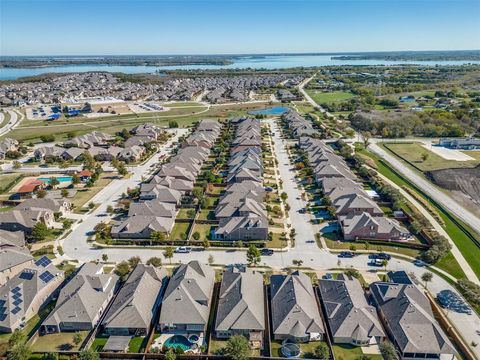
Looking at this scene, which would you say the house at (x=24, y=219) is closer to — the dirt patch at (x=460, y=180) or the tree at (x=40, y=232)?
the tree at (x=40, y=232)

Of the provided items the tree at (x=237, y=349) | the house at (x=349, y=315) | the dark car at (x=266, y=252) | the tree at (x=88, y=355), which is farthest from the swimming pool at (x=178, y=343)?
the dark car at (x=266, y=252)

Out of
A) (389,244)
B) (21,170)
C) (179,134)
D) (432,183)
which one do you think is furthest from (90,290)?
(179,134)

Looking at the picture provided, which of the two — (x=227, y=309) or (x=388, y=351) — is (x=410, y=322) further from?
(x=227, y=309)

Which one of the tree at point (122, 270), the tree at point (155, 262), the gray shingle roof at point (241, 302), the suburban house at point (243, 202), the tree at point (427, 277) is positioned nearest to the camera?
the gray shingle roof at point (241, 302)

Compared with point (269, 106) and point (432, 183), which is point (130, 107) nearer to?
point (269, 106)

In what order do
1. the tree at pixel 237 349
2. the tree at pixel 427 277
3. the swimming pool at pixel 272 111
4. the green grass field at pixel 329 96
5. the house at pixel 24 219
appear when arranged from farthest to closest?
the green grass field at pixel 329 96, the swimming pool at pixel 272 111, the house at pixel 24 219, the tree at pixel 427 277, the tree at pixel 237 349

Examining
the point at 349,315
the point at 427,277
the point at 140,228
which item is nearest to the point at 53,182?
the point at 140,228

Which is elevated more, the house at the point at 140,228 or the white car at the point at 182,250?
the house at the point at 140,228

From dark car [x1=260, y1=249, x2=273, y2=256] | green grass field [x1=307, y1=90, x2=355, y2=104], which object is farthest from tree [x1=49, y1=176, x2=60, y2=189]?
green grass field [x1=307, y1=90, x2=355, y2=104]
